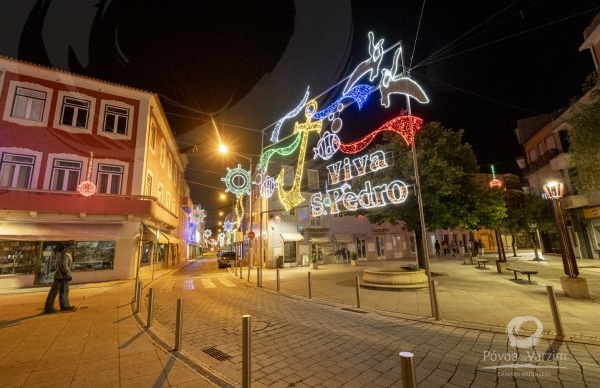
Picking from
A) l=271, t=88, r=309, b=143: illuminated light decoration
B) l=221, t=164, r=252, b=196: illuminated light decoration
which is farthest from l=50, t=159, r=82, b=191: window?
l=271, t=88, r=309, b=143: illuminated light decoration

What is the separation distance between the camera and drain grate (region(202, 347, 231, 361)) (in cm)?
468

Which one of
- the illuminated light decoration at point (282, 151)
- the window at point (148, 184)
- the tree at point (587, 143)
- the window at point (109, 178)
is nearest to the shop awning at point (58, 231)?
the window at point (109, 178)

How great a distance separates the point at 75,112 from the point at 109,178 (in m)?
4.68

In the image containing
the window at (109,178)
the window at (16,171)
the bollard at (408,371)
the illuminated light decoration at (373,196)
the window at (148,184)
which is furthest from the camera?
the window at (148,184)

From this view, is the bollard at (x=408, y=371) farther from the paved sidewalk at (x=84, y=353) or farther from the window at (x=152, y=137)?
the window at (x=152, y=137)

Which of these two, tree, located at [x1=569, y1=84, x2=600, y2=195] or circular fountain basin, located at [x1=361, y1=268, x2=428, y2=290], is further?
circular fountain basin, located at [x1=361, y1=268, x2=428, y2=290]

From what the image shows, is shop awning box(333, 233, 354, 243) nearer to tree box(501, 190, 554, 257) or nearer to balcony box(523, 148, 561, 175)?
tree box(501, 190, 554, 257)

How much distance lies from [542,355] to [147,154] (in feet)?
70.0

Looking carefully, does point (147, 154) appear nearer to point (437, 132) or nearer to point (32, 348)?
point (32, 348)

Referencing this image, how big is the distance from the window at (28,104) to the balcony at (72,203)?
4.86 metres

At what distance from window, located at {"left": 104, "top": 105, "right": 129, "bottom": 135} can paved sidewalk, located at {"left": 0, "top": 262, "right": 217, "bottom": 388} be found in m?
12.4

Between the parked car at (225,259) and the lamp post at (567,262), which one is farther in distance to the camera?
the parked car at (225,259)

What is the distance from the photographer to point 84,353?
4871 mm

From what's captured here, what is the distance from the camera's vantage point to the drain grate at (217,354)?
4680 millimetres
